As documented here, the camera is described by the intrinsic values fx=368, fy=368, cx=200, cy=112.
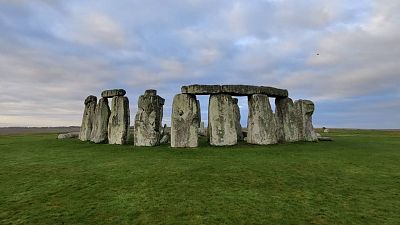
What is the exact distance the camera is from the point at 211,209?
274 inches

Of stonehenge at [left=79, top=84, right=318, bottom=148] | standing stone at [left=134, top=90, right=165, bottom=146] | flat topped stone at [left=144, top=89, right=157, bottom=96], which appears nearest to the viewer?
stonehenge at [left=79, top=84, right=318, bottom=148]

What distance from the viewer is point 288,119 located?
63.7 feet

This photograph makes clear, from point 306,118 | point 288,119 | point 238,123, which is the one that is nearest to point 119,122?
point 238,123

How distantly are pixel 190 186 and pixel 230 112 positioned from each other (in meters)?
8.52

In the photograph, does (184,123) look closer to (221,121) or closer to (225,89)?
(221,121)

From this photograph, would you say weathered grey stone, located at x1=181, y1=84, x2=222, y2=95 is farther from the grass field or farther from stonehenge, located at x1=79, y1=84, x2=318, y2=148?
the grass field

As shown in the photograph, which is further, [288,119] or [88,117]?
[88,117]

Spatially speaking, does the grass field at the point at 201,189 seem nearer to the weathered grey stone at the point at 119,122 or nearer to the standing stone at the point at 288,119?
the weathered grey stone at the point at 119,122

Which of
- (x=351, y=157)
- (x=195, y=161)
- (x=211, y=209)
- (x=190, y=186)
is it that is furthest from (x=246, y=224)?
(x=351, y=157)

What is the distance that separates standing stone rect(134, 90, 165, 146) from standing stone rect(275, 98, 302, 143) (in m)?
6.41

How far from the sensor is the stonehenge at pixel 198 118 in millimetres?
16406

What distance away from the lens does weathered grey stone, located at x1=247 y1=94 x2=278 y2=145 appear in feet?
55.7

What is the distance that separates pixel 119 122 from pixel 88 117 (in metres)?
3.89

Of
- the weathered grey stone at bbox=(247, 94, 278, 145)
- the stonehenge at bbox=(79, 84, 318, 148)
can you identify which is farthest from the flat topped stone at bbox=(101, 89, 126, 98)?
the weathered grey stone at bbox=(247, 94, 278, 145)
